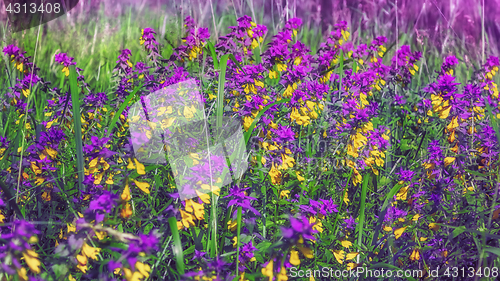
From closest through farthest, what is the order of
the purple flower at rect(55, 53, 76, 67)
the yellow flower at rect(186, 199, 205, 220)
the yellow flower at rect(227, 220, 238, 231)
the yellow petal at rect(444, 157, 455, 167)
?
the yellow flower at rect(186, 199, 205, 220)
the yellow flower at rect(227, 220, 238, 231)
the yellow petal at rect(444, 157, 455, 167)
the purple flower at rect(55, 53, 76, 67)

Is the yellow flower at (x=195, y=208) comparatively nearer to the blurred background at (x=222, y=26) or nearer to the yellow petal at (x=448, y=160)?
the yellow petal at (x=448, y=160)

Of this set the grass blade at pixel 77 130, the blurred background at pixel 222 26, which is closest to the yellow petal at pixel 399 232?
the grass blade at pixel 77 130

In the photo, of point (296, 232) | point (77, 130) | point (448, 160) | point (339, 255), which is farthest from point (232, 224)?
point (448, 160)

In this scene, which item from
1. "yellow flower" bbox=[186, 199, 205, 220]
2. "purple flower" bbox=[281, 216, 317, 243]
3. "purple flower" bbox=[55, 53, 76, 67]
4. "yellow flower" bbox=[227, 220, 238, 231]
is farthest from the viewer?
"purple flower" bbox=[55, 53, 76, 67]

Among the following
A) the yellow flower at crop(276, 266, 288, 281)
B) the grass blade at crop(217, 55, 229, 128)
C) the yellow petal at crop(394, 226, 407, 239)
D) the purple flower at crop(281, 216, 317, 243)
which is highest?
the grass blade at crop(217, 55, 229, 128)

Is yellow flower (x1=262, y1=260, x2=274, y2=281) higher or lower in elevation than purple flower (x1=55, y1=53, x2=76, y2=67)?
lower

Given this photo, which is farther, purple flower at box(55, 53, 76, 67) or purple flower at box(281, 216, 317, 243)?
purple flower at box(55, 53, 76, 67)

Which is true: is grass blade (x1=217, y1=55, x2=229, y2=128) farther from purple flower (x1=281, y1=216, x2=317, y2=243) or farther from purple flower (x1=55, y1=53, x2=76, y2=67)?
purple flower (x1=55, y1=53, x2=76, y2=67)

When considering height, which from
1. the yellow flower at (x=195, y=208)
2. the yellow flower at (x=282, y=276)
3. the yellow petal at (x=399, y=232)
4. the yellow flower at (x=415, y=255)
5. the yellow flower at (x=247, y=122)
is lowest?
the yellow flower at (x=415, y=255)

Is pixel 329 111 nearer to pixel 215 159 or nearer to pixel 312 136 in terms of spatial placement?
pixel 312 136

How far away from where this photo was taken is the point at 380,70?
8.81 feet

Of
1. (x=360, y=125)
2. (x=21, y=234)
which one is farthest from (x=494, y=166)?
→ (x=21, y=234)

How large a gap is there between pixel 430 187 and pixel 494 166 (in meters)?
0.41

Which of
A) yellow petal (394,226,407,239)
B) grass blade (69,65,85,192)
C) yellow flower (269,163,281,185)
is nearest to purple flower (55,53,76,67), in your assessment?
grass blade (69,65,85,192)
